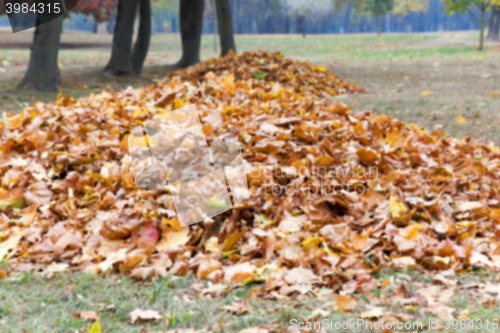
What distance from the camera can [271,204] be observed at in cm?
315

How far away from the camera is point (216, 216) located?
121 inches

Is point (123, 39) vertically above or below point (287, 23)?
below

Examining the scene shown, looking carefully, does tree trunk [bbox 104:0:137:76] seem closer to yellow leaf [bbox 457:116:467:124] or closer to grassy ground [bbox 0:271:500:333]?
yellow leaf [bbox 457:116:467:124]

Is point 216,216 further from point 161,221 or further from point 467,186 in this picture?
point 467,186

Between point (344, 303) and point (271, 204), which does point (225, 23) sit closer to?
A: point (271, 204)

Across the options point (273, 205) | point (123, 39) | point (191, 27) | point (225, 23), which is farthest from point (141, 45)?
point (273, 205)

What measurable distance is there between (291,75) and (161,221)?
5854 mm

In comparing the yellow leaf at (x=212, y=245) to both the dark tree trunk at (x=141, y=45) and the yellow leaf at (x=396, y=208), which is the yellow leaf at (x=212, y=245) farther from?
the dark tree trunk at (x=141, y=45)

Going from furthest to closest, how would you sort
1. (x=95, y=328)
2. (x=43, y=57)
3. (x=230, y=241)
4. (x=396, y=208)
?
(x=43, y=57), (x=396, y=208), (x=230, y=241), (x=95, y=328)

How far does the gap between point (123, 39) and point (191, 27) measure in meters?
2.18

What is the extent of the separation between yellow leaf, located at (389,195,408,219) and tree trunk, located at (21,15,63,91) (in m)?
7.69

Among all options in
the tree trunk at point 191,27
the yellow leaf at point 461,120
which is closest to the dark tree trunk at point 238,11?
the tree trunk at point 191,27

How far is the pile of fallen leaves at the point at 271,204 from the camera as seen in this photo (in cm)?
269

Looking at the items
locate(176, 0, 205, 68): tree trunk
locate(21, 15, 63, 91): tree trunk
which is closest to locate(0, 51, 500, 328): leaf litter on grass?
locate(21, 15, 63, 91): tree trunk
